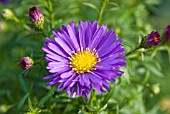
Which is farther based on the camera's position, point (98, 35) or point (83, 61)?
point (83, 61)

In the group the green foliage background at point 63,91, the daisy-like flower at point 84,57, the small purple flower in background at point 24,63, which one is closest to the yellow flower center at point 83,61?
the daisy-like flower at point 84,57

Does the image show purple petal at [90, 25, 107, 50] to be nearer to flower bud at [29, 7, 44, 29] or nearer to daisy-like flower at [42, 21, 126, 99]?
daisy-like flower at [42, 21, 126, 99]

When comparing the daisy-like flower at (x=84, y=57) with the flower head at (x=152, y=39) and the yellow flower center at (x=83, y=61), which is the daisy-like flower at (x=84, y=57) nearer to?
the yellow flower center at (x=83, y=61)

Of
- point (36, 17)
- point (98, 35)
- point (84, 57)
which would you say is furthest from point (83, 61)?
point (36, 17)

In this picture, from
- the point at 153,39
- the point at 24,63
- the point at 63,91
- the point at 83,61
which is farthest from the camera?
the point at 63,91

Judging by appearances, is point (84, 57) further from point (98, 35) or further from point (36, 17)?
point (36, 17)
